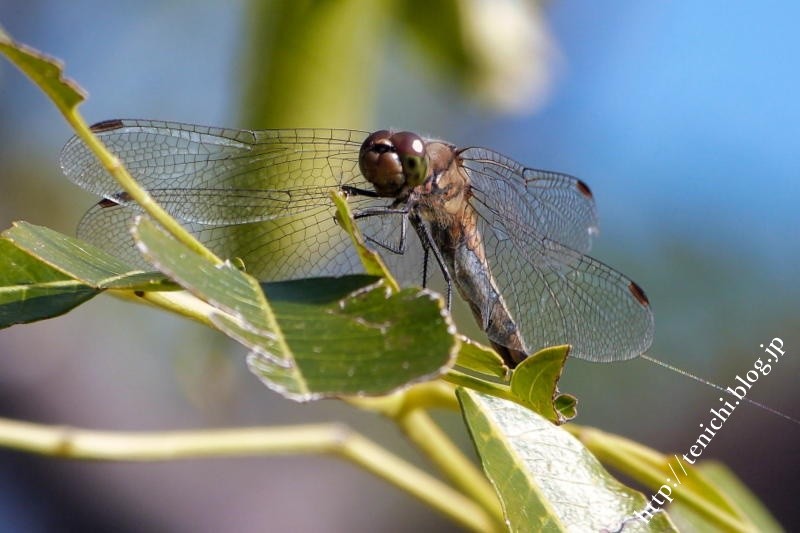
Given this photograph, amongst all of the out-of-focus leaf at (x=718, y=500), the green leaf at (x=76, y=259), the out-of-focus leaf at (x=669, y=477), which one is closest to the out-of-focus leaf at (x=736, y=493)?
the out-of-focus leaf at (x=718, y=500)

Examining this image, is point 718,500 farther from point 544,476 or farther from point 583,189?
point 583,189

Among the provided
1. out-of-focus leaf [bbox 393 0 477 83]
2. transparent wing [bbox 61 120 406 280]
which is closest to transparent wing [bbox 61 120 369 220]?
transparent wing [bbox 61 120 406 280]

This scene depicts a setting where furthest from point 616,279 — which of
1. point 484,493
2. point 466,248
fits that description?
point 484,493

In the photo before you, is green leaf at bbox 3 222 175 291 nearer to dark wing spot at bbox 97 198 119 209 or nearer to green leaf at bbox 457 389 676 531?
green leaf at bbox 457 389 676 531

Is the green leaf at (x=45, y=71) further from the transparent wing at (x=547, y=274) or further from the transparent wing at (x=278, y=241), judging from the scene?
the transparent wing at (x=547, y=274)

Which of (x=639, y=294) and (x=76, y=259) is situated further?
(x=639, y=294)

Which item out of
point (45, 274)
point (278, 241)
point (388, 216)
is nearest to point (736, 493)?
point (388, 216)

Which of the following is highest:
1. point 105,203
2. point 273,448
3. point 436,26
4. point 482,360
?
point 436,26
